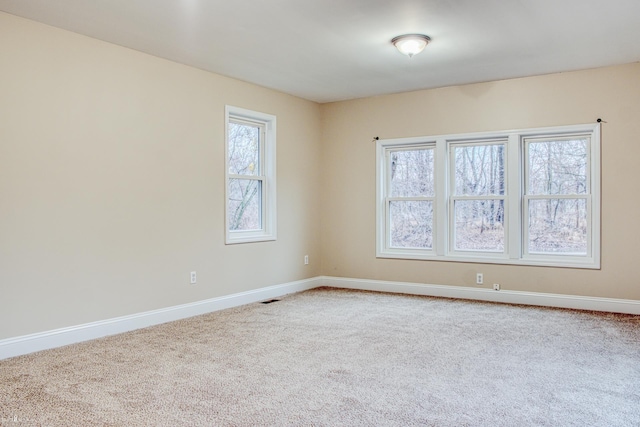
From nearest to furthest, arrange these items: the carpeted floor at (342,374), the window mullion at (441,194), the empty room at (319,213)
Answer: the carpeted floor at (342,374), the empty room at (319,213), the window mullion at (441,194)

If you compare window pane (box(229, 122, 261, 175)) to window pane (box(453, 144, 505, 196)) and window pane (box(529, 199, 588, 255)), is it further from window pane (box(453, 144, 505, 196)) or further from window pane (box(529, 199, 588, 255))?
window pane (box(529, 199, 588, 255))

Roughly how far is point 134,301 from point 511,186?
13.6 ft

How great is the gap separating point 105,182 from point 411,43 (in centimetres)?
284

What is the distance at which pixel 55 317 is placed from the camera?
12.4ft

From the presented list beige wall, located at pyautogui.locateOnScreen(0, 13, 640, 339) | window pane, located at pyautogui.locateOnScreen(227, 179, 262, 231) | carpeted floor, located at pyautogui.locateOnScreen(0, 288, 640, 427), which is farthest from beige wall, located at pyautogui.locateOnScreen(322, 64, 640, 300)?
window pane, located at pyautogui.locateOnScreen(227, 179, 262, 231)

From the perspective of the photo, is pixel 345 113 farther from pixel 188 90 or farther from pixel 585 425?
pixel 585 425

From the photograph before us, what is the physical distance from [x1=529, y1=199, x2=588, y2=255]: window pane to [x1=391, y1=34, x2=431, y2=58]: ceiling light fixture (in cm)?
242

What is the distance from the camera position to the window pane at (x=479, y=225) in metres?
5.70

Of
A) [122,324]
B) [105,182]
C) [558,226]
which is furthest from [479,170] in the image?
[122,324]

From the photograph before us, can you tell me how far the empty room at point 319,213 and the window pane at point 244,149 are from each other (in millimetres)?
30

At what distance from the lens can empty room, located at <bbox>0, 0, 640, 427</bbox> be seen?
9.80 feet

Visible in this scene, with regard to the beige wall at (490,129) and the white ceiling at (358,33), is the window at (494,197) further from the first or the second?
the white ceiling at (358,33)

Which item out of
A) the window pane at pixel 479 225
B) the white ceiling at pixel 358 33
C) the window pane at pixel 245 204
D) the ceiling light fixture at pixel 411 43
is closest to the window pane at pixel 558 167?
the window pane at pixel 479 225

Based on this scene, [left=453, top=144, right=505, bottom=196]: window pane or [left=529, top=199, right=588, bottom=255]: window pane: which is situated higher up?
[left=453, top=144, right=505, bottom=196]: window pane
